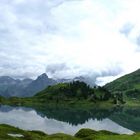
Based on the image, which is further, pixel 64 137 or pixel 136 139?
pixel 64 137

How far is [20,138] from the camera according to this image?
53125 millimetres

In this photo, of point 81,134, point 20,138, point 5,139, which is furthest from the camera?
point 81,134

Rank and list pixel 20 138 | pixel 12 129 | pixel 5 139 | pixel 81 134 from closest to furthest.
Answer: pixel 5 139 → pixel 20 138 → pixel 12 129 → pixel 81 134

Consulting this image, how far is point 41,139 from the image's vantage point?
202 feet

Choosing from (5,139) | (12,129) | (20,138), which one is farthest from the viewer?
(12,129)

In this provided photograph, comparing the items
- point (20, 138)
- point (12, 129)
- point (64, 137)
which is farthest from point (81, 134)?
point (20, 138)

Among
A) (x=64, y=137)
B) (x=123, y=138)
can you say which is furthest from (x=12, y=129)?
(x=123, y=138)

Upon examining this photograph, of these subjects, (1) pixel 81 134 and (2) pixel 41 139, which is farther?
(1) pixel 81 134

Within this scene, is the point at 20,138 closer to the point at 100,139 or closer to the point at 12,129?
the point at 12,129

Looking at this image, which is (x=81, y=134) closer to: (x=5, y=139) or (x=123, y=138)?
(x=123, y=138)

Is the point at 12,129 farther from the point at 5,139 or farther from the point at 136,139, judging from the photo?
the point at 136,139

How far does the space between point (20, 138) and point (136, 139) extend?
1870 centimetres

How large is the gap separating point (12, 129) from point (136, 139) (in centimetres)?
2262

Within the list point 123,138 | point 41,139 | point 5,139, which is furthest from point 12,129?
point 123,138
